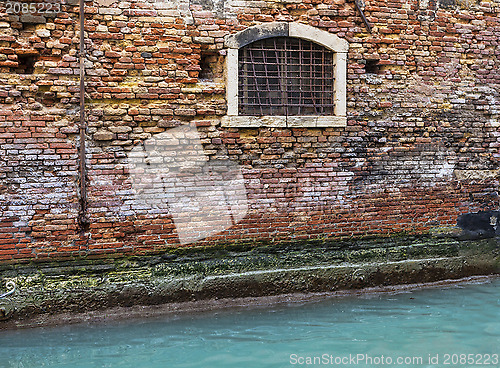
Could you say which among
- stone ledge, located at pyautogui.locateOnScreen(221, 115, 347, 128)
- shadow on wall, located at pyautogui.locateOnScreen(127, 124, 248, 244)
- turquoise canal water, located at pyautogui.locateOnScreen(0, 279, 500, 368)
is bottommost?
turquoise canal water, located at pyautogui.locateOnScreen(0, 279, 500, 368)

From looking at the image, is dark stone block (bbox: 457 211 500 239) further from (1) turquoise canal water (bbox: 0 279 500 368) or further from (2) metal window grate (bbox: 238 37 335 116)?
(2) metal window grate (bbox: 238 37 335 116)

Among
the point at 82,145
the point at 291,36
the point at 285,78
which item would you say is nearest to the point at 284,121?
the point at 285,78

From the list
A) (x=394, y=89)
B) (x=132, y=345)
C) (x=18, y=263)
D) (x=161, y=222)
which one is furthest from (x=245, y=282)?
(x=394, y=89)

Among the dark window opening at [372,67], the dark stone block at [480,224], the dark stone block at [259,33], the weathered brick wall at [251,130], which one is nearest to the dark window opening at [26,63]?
the weathered brick wall at [251,130]

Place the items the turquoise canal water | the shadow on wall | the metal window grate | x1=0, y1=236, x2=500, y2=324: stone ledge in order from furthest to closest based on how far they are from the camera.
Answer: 1. the metal window grate
2. the shadow on wall
3. x1=0, y1=236, x2=500, y2=324: stone ledge
4. the turquoise canal water

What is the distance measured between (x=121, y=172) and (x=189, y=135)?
2.61ft

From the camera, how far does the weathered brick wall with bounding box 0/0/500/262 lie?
4.98 meters

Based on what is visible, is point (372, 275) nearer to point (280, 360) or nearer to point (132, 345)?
point (280, 360)

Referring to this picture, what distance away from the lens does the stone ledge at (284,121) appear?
5.49 meters

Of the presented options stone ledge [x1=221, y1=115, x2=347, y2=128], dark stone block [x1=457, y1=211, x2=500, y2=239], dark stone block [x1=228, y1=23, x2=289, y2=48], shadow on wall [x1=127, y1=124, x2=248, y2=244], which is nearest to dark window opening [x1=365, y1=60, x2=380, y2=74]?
stone ledge [x1=221, y1=115, x2=347, y2=128]

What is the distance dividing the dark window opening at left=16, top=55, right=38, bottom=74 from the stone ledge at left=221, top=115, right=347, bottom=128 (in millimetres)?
1945

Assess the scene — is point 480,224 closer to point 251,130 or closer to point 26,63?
point 251,130

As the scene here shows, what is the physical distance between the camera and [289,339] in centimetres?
465

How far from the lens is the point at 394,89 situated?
6062 mm
